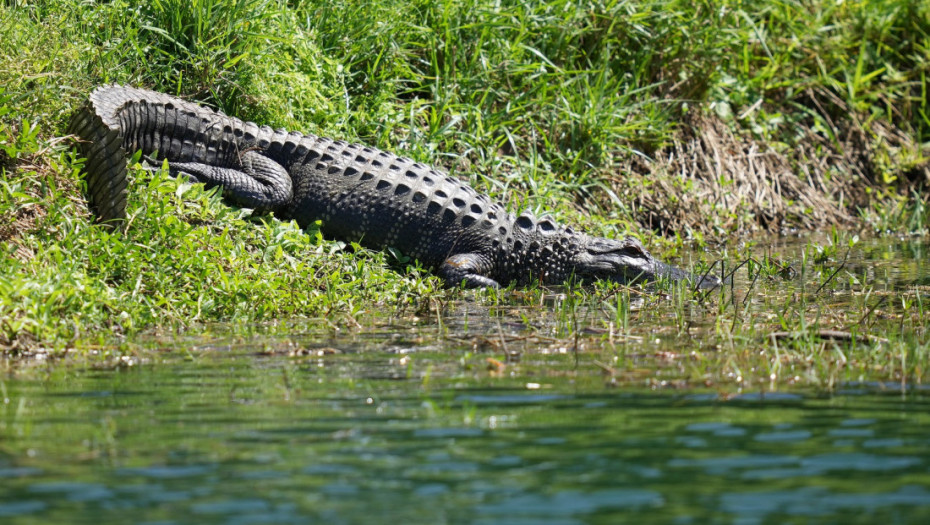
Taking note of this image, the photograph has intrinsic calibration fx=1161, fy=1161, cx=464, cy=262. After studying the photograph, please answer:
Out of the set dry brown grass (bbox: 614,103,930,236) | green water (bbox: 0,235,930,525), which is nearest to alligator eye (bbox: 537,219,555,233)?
dry brown grass (bbox: 614,103,930,236)

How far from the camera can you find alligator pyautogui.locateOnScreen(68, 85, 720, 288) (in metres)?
7.64

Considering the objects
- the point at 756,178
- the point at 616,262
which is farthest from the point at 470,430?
the point at 756,178

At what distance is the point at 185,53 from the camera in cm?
838

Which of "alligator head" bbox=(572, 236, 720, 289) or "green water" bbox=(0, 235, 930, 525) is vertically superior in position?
"alligator head" bbox=(572, 236, 720, 289)

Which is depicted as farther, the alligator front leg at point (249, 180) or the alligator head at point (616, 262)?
the alligator head at point (616, 262)

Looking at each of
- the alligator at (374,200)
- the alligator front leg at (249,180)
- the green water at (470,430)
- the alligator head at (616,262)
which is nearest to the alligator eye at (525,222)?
the alligator at (374,200)

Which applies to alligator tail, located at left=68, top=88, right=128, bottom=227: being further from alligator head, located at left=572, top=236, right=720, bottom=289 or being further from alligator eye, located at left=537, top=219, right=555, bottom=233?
alligator head, located at left=572, top=236, right=720, bottom=289

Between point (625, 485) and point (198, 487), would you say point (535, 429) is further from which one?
point (198, 487)

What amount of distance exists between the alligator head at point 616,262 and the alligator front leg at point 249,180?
2.11m

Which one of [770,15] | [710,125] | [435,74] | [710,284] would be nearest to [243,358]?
[710,284]

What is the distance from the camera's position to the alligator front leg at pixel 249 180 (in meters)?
7.60

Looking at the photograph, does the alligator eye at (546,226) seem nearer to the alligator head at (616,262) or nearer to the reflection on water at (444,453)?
the alligator head at (616,262)

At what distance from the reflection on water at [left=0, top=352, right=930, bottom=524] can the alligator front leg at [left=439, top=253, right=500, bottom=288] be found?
3.32 meters

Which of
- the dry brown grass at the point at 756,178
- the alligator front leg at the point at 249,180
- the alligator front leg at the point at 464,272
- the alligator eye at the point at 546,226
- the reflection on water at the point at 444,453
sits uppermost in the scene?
the dry brown grass at the point at 756,178
